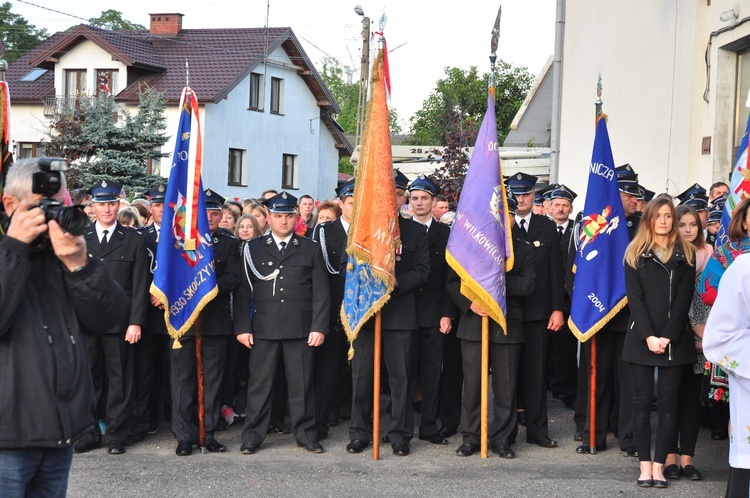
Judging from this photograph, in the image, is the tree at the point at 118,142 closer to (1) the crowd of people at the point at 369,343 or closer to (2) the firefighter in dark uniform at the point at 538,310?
(1) the crowd of people at the point at 369,343

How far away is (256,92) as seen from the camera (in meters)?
41.4

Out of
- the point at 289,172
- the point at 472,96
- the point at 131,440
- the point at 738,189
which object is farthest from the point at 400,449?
the point at 472,96

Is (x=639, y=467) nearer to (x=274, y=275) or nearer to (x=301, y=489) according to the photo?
(x=301, y=489)

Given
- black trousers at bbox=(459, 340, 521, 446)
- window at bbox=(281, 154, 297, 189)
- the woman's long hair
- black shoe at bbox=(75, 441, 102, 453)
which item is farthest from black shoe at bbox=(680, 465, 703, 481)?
window at bbox=(281, 154, 297, 189)

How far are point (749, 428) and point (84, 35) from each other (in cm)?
3693

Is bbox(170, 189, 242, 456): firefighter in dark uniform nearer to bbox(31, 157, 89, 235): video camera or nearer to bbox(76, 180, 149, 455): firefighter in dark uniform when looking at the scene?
bbox(76, 180, 149, 455): firefighter in dark uniform

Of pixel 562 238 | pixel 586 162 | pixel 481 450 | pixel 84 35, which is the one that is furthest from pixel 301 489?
pixel 84 35

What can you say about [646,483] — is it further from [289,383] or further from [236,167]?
[236,167]

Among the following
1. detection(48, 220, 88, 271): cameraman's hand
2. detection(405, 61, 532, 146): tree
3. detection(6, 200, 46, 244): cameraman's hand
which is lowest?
detection(48, 220, 88, 271): cameraman's hand

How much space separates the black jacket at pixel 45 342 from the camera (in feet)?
12.1

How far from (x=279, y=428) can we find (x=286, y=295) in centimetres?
143

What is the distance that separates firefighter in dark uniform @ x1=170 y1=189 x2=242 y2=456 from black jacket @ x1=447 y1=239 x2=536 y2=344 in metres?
1.84

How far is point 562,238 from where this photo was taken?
10.0 meters

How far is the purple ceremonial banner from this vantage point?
786cm
